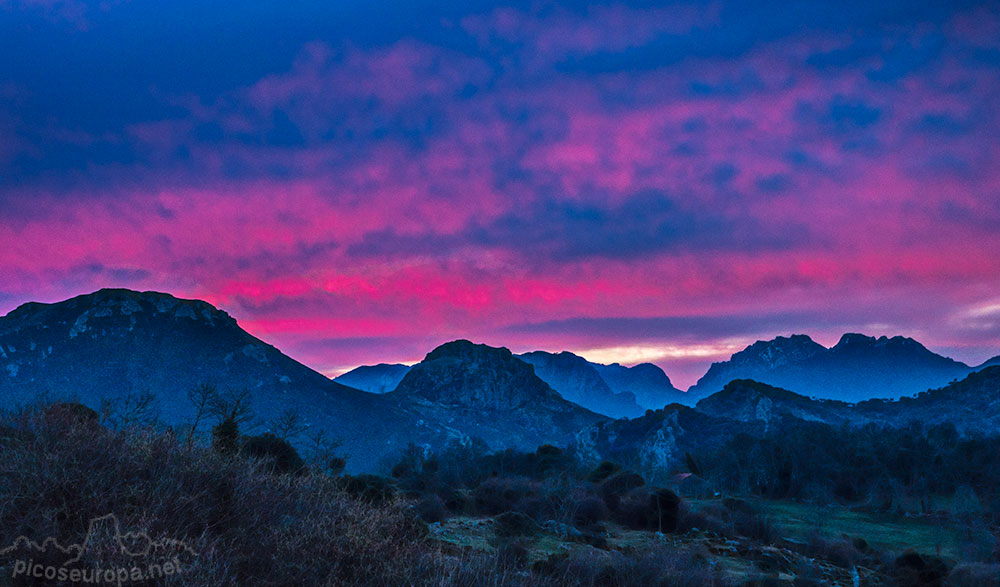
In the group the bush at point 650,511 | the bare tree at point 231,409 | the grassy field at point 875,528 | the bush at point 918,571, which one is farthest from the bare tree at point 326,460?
the grassy field at point 875,528

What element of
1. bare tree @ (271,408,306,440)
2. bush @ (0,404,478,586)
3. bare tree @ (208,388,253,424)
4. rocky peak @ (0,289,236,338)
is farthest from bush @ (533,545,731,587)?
rocky peak @ (0,289,236,338)

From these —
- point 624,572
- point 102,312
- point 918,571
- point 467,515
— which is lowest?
point 467,515

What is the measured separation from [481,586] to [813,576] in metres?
28.6

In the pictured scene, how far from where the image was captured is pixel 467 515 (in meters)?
48.0

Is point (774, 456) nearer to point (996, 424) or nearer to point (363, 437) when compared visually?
point (996, 424)

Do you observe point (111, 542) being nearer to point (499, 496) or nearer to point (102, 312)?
point (499, 496)

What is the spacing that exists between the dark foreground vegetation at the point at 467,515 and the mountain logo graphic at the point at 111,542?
0.07 m

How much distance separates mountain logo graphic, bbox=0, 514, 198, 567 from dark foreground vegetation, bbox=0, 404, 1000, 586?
0.23 feet

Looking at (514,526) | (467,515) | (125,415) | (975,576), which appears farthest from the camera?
(467,515)

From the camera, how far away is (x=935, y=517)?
233 feet

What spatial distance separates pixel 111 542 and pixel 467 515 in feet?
134

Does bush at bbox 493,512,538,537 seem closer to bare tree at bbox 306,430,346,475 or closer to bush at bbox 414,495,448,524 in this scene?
bush at bbox 414,495,448,524

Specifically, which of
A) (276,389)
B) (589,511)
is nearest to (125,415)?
(589,511)

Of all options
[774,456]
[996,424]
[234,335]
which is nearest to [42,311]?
[234,335]
